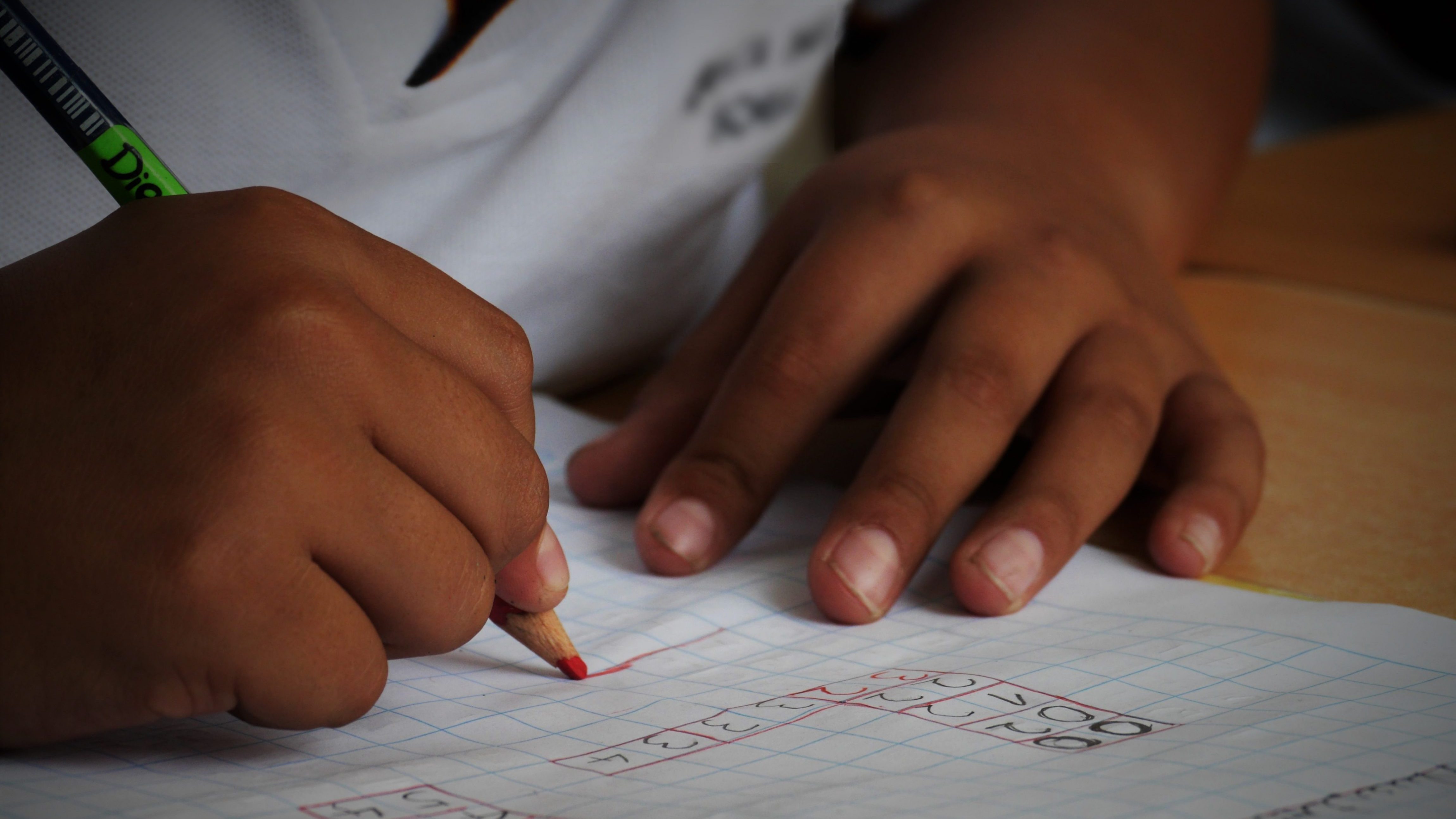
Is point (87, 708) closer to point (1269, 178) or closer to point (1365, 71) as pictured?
point (1269, 178)

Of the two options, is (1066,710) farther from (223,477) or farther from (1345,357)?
(1345,357)

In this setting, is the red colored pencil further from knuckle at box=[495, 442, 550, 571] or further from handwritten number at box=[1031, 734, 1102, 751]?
handwritten number at box=[1031, 734, 1102, 751]

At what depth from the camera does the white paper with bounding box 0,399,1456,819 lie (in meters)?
0.28

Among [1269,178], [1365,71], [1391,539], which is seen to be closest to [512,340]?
[1391,539]

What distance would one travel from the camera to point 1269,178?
99 centimetres

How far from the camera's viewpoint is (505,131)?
1.85ft

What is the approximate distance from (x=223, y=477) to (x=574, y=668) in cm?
14

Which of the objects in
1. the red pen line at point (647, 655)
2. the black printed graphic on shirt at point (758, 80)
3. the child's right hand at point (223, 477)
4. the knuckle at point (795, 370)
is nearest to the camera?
the child's right hand at point (223, 477)

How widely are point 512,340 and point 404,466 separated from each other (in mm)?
59

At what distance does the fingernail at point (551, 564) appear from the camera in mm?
349

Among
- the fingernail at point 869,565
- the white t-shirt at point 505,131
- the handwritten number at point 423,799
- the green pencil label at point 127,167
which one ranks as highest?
the white t-shirt at point 505,131

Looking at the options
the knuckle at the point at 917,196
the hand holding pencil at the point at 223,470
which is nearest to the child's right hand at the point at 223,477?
the hand holding pencil at the point at 223,470

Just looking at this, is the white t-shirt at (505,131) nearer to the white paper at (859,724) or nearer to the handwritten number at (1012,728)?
the white paper at (859,724)

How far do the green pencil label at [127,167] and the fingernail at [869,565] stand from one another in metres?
0.25
